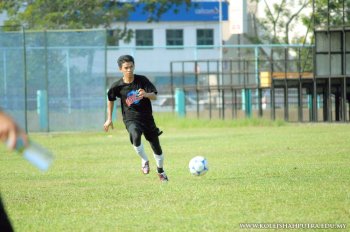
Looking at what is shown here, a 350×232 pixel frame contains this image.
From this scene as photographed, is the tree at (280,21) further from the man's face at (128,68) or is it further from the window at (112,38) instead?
the man's face at (128,68)

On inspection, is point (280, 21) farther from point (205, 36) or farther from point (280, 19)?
point (205, 36)

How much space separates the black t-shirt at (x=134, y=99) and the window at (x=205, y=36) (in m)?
47.7

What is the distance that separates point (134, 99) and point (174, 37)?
48338 mm

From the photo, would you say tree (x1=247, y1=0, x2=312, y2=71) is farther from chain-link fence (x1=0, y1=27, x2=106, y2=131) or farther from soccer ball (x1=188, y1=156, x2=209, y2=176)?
soccer ball (x1=188, y1=156, x2=209, y2=176)

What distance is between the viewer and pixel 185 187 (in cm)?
1129

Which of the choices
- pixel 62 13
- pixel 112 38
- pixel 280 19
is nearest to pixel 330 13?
pixel 62 13

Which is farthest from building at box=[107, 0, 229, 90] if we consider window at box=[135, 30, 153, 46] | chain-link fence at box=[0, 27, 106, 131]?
chain-link fence at box=[0, 27, 106, 131]

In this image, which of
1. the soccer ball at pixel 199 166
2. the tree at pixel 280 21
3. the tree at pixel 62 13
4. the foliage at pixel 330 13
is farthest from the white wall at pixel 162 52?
the soccer ball at pixel 199 166

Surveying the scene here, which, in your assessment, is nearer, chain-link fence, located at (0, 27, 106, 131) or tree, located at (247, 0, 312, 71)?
chain-link fence, located at (0, 27, 106, 131)

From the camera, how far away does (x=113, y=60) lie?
44469 millimetres

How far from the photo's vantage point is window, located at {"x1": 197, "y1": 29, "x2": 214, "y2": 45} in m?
60.6

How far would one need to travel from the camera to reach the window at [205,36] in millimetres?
60562

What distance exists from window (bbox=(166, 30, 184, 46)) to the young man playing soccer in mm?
47623

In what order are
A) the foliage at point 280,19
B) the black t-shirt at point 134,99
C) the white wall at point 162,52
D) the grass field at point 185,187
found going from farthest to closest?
the white wall at point 162,52 < the foliage at point 280,19 < the black t-shirt at point 134,99 < the grass field at point 185,187
